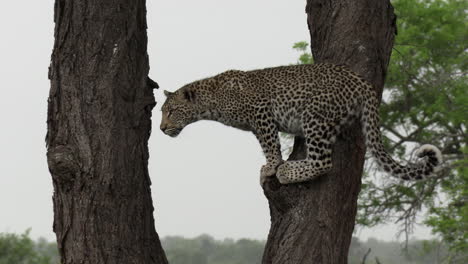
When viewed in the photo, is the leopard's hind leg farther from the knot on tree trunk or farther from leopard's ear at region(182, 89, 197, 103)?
the knot on tree trunk

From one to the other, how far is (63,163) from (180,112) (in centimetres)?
167

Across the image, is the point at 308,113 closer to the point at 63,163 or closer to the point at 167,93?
the point at 167,93

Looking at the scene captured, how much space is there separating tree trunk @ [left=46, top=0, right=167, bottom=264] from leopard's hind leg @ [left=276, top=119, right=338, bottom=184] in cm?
129

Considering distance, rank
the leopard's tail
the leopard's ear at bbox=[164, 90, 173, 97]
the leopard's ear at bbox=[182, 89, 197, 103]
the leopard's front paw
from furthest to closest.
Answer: the leopard's ear at bbox=[164, 90, 173, 97], the leopard's ear at bbox=[182, 89, 197, 103], the leopard's front paw, the leopard's tail

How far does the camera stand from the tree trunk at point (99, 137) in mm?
5477

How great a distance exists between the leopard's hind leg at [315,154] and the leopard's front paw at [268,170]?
172 mm

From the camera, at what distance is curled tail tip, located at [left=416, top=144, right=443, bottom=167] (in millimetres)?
5707

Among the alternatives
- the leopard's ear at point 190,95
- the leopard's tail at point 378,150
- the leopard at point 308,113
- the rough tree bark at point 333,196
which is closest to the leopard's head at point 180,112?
the leopard's ear at point 190,95

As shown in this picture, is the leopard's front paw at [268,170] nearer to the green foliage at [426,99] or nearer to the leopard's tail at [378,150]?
the leopard's tail at [378,150]

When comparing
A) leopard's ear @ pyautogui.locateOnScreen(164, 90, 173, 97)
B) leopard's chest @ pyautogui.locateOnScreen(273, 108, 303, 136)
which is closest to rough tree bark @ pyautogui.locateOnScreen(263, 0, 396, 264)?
leopard's chest @ pyautogui.locateOnScreen(273, 108, 303, 136)

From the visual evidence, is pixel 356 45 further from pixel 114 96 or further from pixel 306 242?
pixel 114 96

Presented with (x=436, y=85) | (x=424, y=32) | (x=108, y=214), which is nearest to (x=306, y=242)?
(x=108, y=214)

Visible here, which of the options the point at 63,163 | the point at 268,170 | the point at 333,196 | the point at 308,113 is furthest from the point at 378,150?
the point at 63,163

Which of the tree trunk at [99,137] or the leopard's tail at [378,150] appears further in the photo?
the leopard's tail at [378,150]
